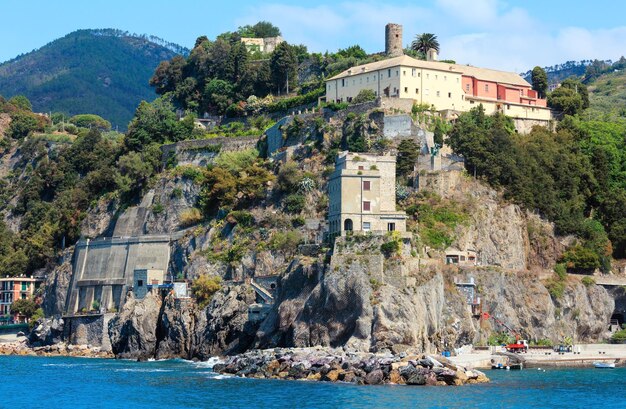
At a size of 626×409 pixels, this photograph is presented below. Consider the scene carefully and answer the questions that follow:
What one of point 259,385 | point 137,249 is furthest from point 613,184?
point 259,385

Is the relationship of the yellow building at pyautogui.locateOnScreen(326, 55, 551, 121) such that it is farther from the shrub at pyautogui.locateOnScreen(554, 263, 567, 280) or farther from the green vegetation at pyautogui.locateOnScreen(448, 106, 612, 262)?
the shrub at pyautogui.locateOnScreen(554, 263, 567, 280)

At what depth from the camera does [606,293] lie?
279 feet

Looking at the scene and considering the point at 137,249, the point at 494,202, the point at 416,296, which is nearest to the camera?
the point at 416,296

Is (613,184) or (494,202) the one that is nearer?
(494,202)

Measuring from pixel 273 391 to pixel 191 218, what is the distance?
36761 mm

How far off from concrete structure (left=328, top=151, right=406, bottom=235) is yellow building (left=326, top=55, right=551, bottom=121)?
15.7 meters

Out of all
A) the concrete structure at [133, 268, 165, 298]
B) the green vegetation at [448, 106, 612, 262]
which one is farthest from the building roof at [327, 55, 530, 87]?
the concrete structure at [133, 268, 165, 298]

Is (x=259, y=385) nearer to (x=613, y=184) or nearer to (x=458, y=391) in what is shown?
(x=458, y=391)

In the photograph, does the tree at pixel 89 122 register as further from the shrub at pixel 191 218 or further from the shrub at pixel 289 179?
the shrub at pixel 289 179

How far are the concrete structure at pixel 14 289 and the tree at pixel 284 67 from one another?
28.2m

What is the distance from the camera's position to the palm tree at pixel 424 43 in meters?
105

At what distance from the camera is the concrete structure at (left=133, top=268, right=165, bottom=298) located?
286 feet

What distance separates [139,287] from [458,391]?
35.3 metres

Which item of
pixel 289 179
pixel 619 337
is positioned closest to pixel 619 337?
pixel 619 337
